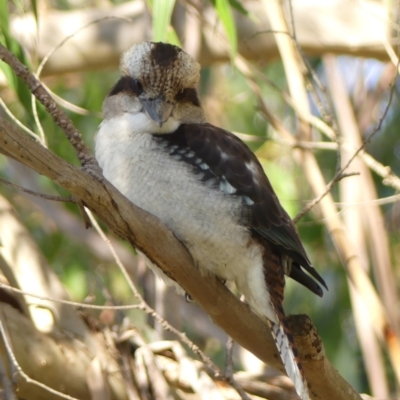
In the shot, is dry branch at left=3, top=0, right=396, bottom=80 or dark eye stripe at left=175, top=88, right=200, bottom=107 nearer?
dark eye stripe at left=175, top=88, right=200, bottom=107

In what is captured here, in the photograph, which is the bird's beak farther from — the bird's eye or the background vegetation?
the background vegetation

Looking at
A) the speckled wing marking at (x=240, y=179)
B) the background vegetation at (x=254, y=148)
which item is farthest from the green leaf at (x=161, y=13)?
the speckled wing marking at (x=240, y=179)

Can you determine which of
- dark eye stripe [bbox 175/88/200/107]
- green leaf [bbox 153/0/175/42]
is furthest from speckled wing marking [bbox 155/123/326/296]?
green leaf [bbox 153/0/175/42]

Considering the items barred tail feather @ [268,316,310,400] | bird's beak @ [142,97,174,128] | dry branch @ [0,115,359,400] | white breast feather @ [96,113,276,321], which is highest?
bird's beak @ [142,97,174,128]

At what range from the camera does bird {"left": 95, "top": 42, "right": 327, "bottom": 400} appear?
207cm

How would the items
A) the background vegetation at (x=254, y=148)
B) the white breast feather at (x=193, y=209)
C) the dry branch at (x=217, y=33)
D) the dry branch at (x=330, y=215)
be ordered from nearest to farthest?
1. the white breast feather at (x=193, y=209)
2. the background vegetation at (x=254, y=148)
3. the dry branch at (x=330, y=215)
4. the dry branch at (x=217, y=33)

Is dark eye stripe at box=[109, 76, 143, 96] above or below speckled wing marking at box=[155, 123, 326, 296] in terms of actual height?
above

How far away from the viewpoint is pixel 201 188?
6.93ft

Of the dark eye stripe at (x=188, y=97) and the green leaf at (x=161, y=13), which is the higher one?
the green leaf at (x=161, y=13)

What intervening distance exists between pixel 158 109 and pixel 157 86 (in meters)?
0.11

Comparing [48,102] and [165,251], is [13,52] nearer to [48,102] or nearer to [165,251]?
[48,102]

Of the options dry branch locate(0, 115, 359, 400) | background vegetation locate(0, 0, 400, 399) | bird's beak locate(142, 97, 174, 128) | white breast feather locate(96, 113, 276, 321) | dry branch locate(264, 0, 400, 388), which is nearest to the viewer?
dry branch locate(0, 115, 359, 400)

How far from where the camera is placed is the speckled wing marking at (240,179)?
83.9 inches

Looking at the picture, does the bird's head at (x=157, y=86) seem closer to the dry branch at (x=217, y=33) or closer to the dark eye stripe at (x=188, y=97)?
the dark eye stripe at (x=188, y=97)
